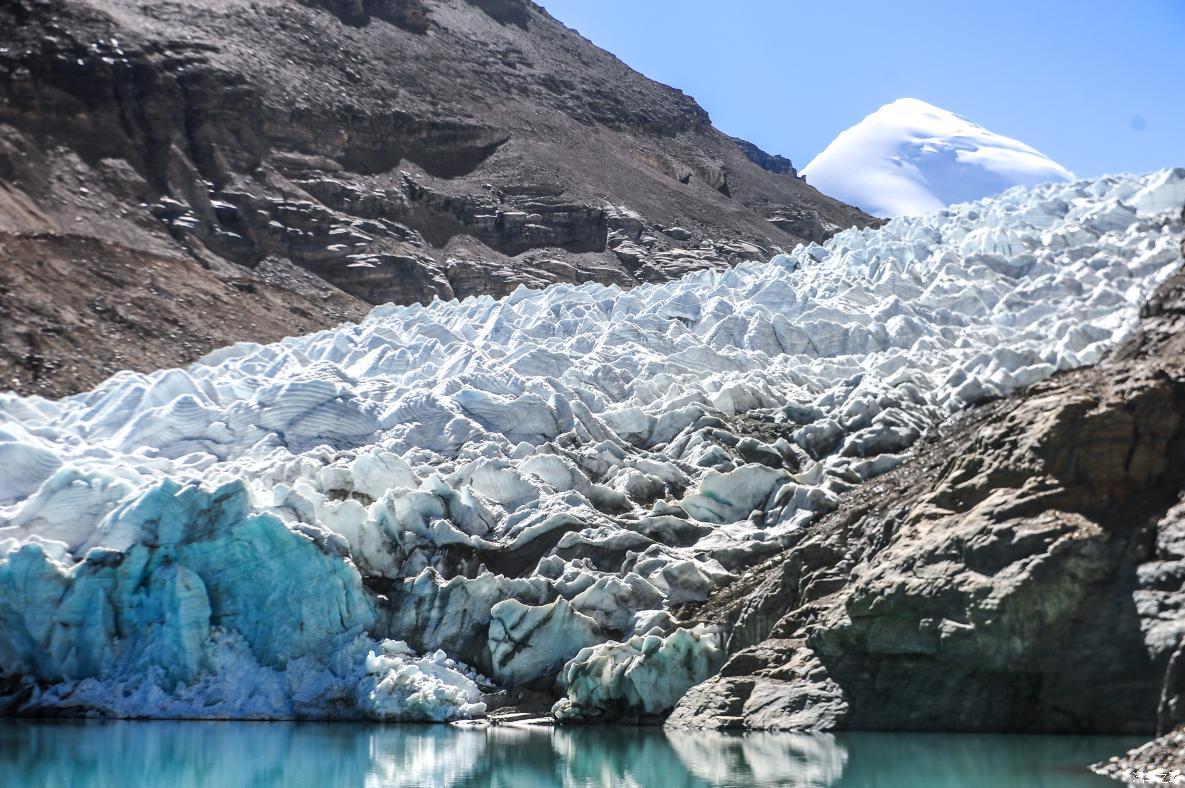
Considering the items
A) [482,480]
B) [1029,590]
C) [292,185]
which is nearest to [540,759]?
[1029,590]

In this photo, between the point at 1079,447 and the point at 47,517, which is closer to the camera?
the point at 1079,447

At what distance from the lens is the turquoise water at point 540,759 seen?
8.48 m

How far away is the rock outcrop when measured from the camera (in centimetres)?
921

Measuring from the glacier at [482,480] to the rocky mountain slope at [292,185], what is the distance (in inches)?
392

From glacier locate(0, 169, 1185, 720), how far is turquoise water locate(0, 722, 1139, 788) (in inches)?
51.6

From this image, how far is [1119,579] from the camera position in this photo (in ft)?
30.1

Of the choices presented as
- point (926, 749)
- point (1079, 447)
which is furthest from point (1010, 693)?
point (1079, 447)

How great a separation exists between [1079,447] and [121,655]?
9.58 meters

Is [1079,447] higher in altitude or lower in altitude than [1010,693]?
higher

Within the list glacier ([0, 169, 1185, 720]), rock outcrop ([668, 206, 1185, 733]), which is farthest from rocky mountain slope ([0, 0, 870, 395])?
rock outcrop ([668, 206, 1185, 733])

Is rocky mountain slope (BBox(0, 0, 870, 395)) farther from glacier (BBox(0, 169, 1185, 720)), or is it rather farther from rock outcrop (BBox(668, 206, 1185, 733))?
rock outcrop (BBox(668, 206, 1185, 733))

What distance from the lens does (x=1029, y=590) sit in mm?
9406

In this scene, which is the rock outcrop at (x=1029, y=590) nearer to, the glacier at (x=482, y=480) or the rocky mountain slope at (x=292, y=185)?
the glacier at (x=482, y=480)

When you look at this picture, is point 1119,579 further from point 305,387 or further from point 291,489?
point 305,387
